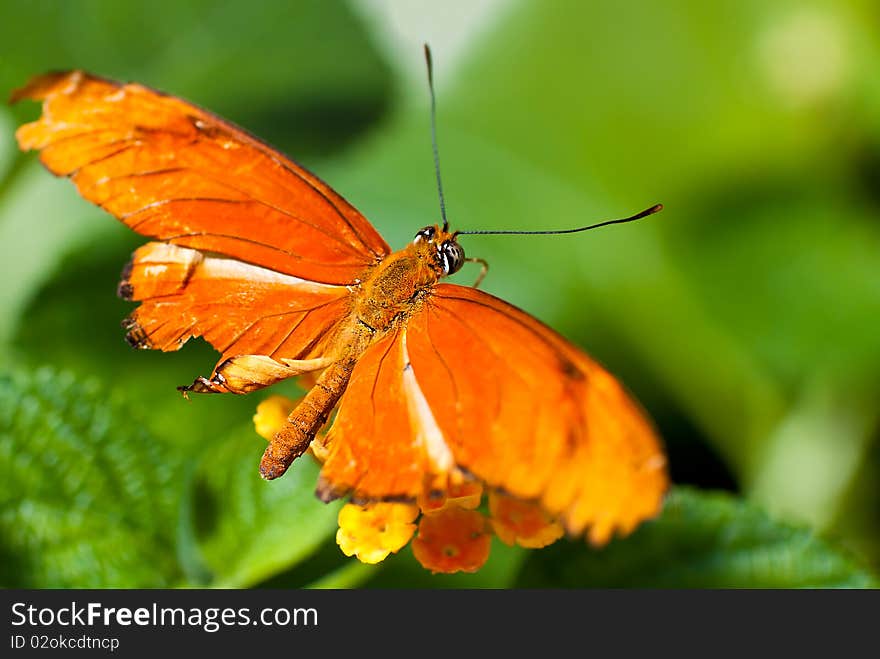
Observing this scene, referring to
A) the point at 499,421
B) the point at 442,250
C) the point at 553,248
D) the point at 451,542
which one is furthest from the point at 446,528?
the point at 553,248

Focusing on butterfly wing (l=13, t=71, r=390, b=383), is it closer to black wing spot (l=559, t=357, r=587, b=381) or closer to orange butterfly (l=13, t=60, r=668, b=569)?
orange butterfly (l=13, t=60, r=668, b=569)

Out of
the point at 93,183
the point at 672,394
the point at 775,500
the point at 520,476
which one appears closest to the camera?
the point at 520,476

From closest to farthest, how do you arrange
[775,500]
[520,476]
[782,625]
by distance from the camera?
[520,476] → [782,625] → [775,500]

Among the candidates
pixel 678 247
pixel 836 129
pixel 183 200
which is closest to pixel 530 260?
pixel 678 247

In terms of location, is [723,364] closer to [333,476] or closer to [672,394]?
[672,394]

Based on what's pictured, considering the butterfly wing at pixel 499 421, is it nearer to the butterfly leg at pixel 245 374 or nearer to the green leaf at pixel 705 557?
the butterfly leg at pixel 245 374

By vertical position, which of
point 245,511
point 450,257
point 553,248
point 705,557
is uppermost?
point 450,257

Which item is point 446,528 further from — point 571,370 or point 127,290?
point 127,290
